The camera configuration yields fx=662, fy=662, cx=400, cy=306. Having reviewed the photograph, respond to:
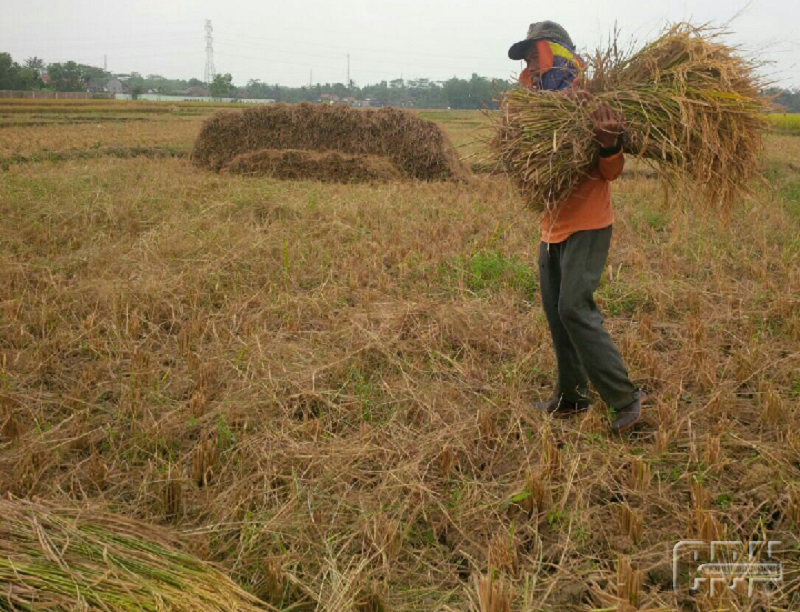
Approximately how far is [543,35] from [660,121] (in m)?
0.68

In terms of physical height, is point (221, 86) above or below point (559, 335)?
above

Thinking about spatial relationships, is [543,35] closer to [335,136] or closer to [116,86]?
[335,136]

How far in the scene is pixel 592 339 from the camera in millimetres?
2932

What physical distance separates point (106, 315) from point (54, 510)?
2.56m

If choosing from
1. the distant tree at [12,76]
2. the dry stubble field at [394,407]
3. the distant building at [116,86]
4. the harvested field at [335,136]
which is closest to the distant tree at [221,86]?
the distant building at [116,86]

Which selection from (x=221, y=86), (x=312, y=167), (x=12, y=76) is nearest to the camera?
(x=312, y=167)

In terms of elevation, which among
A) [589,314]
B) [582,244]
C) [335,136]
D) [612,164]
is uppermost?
[335,136]

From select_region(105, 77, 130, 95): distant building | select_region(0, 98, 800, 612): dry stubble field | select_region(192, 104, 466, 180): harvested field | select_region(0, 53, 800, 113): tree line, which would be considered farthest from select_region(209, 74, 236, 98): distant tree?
select_region(0, 98, 800, 612): dry stubble field

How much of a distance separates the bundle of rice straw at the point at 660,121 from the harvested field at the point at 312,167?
25.9 ft

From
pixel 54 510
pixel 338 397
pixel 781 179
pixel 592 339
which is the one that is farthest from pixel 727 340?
pixel 781 179

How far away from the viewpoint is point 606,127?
2.76 metres

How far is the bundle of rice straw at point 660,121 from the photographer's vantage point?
287 centimetres

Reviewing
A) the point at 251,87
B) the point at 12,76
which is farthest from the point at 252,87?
the point at 12,76

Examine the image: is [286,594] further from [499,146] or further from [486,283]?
[486,283]
